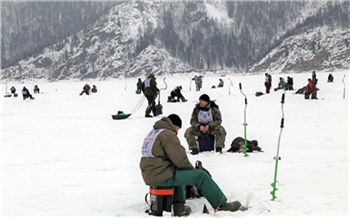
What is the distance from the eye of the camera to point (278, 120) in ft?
54.0

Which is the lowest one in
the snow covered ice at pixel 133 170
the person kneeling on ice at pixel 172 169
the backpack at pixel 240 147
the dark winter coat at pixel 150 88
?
the snow covered ice at pixel 133 170

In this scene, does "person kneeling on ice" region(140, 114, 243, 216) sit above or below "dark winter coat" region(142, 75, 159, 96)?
below

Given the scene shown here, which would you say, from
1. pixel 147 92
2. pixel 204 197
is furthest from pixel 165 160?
pixel 147 92

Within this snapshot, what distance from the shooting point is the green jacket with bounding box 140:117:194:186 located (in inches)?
225

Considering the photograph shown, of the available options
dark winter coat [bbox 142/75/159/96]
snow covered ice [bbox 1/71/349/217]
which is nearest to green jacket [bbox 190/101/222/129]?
snow covered ice [bbox 1/71/349/217]

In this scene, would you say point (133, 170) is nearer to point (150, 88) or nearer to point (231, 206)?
point (231, 206)

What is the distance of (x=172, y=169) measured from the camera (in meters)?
5.80

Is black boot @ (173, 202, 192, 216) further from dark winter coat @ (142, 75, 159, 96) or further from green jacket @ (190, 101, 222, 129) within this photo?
dark winter coat @ (142, 75, 159, 96)

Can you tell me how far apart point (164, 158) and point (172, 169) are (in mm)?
182

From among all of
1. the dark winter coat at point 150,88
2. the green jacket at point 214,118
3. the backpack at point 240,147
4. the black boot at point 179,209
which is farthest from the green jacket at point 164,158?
the dark winter coat at point 150,88

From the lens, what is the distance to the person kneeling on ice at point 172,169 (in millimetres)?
5730

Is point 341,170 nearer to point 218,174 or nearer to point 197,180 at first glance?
point 218,174

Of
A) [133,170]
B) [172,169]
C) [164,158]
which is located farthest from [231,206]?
[133,170]

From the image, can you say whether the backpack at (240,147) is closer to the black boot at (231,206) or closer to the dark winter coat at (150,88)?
the black boot at (231,206)
